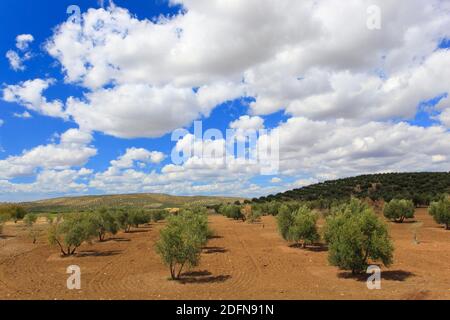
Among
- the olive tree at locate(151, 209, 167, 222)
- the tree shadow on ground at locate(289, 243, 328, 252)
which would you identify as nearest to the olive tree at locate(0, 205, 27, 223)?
the olive tree at locate(151, 209, 167, 222)

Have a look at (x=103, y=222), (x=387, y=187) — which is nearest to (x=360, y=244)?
(x=103, y=222)

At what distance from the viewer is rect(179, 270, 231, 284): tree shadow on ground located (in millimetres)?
18562

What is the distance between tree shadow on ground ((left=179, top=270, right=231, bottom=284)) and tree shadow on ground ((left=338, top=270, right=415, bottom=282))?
18.7 feet

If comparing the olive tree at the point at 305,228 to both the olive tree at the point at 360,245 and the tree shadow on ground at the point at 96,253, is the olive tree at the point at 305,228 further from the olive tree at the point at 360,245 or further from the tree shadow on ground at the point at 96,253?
the tree shadow on ground at the point at 96,253

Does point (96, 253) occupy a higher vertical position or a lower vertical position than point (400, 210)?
lower

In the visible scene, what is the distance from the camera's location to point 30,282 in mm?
19156

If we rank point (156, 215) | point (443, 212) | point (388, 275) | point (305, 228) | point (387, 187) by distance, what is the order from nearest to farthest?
point (388, 275), point (305, 228), point (443, 212), point (156, 215), point (387, 187)

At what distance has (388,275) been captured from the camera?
18641mm

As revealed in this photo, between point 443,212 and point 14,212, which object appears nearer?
point 443,212

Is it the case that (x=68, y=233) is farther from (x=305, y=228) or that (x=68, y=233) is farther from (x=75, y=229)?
(x=305, y=228)

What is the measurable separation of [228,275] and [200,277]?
148cm
